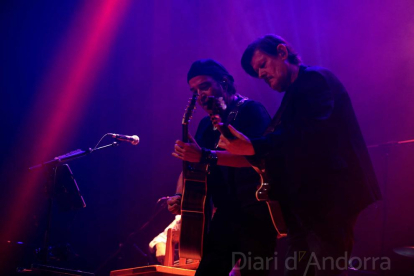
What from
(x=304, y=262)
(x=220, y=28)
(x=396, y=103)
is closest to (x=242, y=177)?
(x=304, y=262)

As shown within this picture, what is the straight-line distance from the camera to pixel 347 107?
1862mm

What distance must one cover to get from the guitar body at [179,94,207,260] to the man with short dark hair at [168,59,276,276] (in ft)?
0.24

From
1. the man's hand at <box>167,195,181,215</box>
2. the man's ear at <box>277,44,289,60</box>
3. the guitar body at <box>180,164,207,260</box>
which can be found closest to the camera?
the man's ear at <box>277,44,289,60</box>

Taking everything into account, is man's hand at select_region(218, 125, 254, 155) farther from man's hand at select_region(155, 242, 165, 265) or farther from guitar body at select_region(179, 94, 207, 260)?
man's hand at select_region(155, 242, 165, 265)

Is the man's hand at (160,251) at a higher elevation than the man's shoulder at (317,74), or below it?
below

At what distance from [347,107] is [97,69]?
5.23 metres

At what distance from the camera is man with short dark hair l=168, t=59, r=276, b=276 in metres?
2.35

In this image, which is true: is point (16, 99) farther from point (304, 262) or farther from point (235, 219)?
point (304, 262)

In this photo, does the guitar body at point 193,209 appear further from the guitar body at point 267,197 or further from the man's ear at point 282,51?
the man's ear at point 282,51

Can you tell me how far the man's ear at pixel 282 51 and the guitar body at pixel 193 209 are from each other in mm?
921

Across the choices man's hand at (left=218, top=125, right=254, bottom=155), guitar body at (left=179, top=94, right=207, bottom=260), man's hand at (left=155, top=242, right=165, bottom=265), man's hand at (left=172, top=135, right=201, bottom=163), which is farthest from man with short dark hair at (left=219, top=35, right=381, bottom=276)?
man's hand at (left=155, top=242, right=165, bottom=265)

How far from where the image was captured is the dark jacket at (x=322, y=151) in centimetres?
171

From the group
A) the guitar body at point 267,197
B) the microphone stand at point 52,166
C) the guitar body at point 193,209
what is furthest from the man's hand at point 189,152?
the microphone stand at point 52,166

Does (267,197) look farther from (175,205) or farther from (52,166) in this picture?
(52,166)
